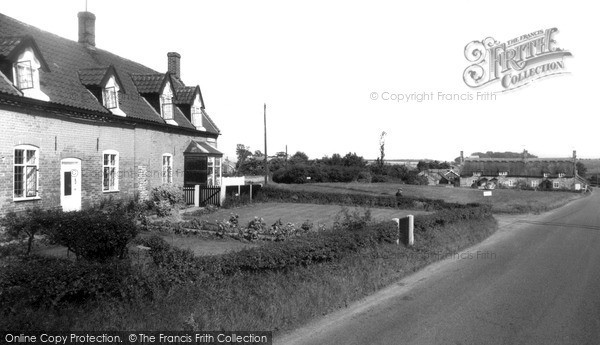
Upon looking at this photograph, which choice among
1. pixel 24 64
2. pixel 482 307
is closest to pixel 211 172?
pixel 24 64

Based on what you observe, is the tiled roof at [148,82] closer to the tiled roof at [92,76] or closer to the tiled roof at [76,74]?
the tiled roof at [76,74]

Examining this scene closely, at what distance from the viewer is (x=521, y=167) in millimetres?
98938

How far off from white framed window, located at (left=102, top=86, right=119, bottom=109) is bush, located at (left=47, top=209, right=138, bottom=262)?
12.5m

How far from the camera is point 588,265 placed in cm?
1163

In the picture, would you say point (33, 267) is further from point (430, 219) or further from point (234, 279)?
point (430, 219)

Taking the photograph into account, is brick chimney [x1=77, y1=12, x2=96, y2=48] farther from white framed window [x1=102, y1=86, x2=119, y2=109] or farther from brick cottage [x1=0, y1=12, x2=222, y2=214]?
white framed window [x1=102, y1=86, x2=119, y2=109]

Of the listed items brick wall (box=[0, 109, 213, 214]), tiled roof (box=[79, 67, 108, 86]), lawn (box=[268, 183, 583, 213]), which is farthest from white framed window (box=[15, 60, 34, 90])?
lawn (box=[268, 183, 583, 213])

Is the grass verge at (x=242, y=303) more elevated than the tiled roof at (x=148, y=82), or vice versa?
the tiled roof at (x=148, y=82)

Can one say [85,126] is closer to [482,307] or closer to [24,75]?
[24,75]

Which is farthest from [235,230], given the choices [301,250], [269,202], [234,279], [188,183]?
[269,202]

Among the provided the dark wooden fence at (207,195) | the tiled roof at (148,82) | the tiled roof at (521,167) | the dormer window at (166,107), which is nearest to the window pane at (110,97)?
the tiled roof at (148,82)

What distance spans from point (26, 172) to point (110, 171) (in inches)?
200

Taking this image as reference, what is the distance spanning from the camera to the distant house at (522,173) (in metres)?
91.9

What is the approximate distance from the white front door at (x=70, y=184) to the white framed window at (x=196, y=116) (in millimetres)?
11158
